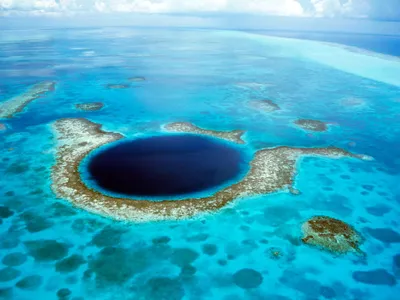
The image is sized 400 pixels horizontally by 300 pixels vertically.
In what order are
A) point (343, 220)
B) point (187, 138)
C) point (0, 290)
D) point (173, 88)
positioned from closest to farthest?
point (0, 290) < point (343, 220) < point (187, 138) < point (173, 88)

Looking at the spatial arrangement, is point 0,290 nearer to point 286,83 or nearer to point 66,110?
point 66,110

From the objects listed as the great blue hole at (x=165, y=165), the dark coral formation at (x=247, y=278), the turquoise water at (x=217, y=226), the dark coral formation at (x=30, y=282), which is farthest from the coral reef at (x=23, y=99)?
the dark coral formation at (x=247, y=278)

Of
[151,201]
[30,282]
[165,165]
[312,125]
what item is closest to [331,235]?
[151,201]

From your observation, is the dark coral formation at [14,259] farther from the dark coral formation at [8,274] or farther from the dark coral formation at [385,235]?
the dark coral formation at [385,235]

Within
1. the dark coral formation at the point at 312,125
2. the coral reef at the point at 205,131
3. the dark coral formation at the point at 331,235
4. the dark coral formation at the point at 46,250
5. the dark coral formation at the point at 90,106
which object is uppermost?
the dark coral formation at the point at 312,125

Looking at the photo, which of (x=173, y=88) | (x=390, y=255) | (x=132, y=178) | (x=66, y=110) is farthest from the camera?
(x=173, y=88)

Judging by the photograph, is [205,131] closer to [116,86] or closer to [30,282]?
[30,282]

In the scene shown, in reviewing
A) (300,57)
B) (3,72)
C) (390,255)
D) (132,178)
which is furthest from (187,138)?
(300,57)
